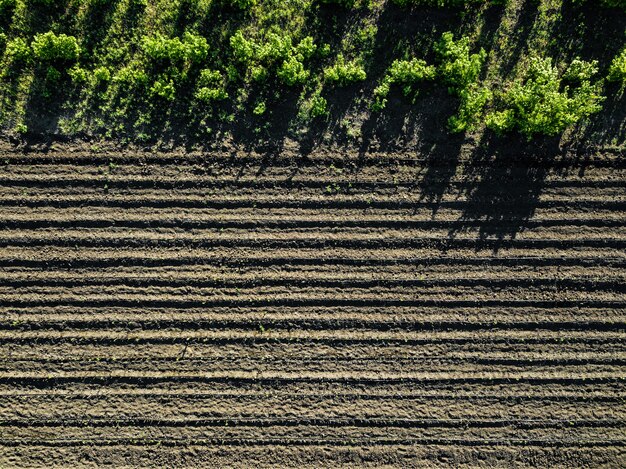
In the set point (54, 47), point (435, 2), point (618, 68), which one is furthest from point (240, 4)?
point (618, 68)

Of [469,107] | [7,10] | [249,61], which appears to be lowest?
[7,10]

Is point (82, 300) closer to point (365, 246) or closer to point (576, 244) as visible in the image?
point (365, 246)

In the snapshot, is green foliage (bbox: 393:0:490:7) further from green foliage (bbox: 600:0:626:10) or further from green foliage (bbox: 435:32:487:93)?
green foliage (bbox: 600:0:626:10)

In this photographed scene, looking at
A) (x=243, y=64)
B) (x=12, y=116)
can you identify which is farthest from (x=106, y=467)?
(x=243, y=64)

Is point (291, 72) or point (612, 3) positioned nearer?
point (291, 72)

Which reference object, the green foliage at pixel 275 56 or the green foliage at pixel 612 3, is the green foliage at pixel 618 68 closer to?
the green foliage at pixel 612 3

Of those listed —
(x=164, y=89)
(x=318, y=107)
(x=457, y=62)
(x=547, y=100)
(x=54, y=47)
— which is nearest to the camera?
(x=547, y=100)

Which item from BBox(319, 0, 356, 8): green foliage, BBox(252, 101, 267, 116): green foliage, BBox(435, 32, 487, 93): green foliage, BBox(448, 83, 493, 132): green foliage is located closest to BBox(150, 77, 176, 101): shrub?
BBox(252, 101, 267, 116): green foliage

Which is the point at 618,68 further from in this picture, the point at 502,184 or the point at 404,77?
the point at 404,77
